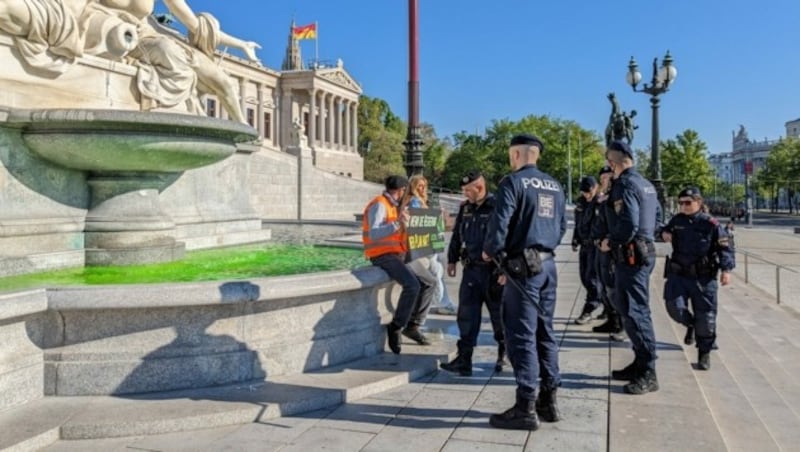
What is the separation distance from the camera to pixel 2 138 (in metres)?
6.11

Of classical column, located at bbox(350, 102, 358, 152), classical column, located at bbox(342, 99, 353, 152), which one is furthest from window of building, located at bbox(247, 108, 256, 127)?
classical column, located at bbox(350, 102, 358, 152)

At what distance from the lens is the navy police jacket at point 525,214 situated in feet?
13.6

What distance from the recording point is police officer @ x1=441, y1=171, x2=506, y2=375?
5.41 m

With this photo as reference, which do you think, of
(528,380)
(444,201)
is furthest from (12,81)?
(444,201)

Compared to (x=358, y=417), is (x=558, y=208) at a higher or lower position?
higher

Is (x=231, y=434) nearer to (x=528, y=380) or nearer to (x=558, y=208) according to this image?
(x=528, y=380)

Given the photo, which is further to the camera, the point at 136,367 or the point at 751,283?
the point at 751,283

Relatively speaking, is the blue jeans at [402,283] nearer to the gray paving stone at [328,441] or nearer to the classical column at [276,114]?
the gray paving stone at [328,441]

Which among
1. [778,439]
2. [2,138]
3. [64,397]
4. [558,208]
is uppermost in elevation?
[2,138]

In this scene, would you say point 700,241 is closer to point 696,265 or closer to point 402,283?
point 696,265

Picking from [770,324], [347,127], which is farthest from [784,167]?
[770,324]

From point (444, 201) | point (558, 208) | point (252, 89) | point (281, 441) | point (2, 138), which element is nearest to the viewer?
point (281, 441)

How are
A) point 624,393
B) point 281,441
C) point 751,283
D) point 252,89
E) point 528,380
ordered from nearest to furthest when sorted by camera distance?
point 281,441, point 528,380, point 624,393, point 751,283, point 252,89

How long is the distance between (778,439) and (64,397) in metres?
4.88
